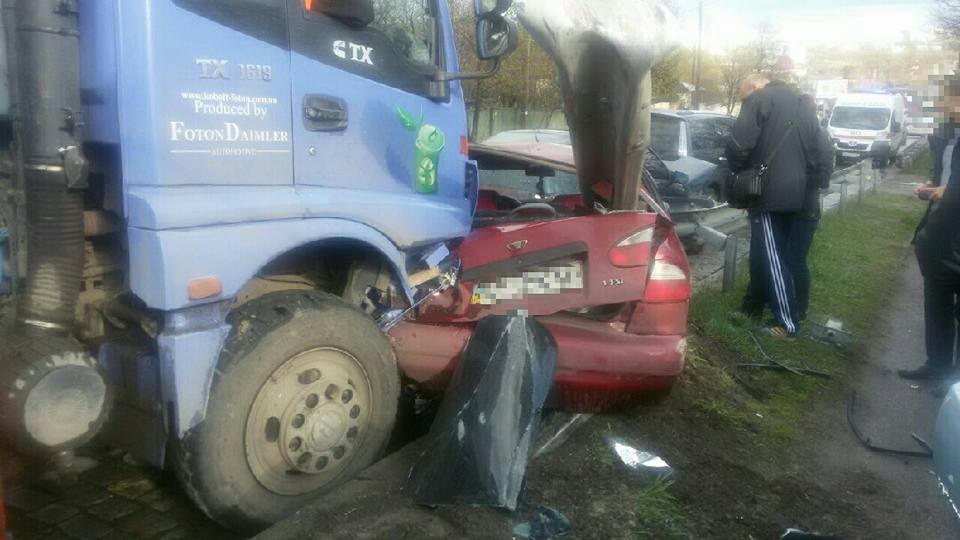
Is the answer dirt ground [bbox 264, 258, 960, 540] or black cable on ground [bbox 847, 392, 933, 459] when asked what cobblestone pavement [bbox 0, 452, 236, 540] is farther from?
black cable on ground [bbox 847, 392, 933, 459]

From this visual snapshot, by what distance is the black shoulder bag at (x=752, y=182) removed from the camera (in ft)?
21.1

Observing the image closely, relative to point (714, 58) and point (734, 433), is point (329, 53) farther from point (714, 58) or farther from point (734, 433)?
point (714, 58)

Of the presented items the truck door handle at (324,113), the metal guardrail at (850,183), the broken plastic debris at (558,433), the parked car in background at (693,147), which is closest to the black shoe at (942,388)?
the broken plastic debris at (558,433)

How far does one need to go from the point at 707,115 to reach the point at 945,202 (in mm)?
10095

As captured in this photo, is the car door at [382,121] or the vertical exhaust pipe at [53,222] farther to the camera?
the car door at [382,121]

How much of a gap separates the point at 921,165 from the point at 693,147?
1986 cm

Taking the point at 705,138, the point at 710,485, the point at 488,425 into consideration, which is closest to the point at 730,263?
the point at 710,485

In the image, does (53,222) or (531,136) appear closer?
(53,222)

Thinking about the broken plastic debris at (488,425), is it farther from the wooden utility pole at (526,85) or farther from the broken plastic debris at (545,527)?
the wooden utility pole at (526,85)

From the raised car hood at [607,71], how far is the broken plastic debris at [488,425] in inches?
48.0

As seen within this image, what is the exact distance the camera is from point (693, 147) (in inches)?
539

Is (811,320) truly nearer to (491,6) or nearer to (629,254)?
(629,254)

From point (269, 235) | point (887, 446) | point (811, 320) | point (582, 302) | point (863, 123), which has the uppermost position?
point (863, 123)

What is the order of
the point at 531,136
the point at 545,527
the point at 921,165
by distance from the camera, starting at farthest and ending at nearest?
the point at 921,165 → the point at 531,136 → the point at 545,527
